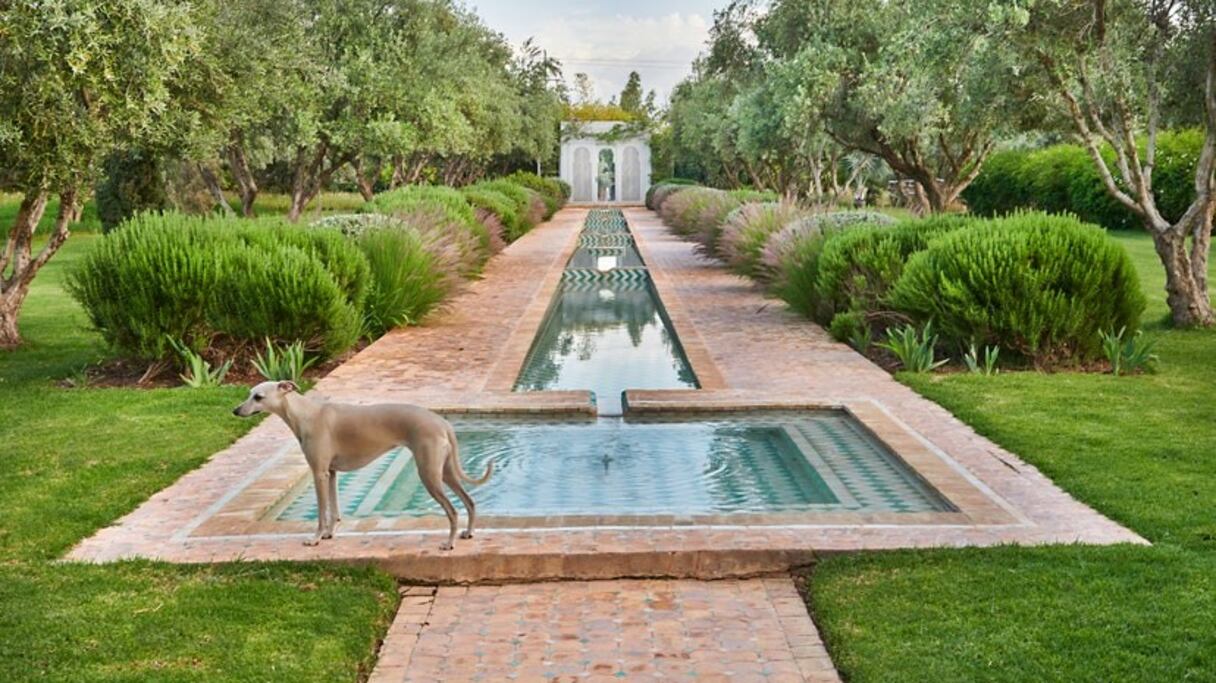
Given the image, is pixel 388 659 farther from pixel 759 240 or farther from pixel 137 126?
pixel 759 240

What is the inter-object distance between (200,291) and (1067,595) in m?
7.31

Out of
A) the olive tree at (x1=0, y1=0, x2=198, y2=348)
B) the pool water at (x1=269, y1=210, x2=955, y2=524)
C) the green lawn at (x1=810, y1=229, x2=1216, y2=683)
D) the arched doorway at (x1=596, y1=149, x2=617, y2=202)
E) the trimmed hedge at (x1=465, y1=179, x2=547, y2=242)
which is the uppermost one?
the olive tree at (x1=0, y1=0, x2=198, y2=348)

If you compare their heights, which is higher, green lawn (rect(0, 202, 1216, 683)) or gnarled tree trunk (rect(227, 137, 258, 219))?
gnarled tree trunk (rect(227, 137, 258, 219))

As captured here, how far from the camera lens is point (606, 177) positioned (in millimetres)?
66688

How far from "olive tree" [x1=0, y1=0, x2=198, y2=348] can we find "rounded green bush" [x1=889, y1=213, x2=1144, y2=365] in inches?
250

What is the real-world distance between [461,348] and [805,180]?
74.5 feet

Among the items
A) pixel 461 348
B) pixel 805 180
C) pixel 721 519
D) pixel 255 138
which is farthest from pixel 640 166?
pixel 721 519

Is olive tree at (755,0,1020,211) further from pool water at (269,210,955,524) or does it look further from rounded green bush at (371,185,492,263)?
rounded green bush at (371,185,492,263)

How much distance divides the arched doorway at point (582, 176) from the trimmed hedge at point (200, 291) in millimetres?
52324

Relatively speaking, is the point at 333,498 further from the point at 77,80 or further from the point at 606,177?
the point at 606,177

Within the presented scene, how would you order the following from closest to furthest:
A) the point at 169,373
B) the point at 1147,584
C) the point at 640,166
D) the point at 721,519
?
the point at 1147,584 → the point at 721,519 → the point at 169,373 → the point at 640,166

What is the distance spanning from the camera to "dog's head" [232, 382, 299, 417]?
4930 mm

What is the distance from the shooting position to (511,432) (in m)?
7.86

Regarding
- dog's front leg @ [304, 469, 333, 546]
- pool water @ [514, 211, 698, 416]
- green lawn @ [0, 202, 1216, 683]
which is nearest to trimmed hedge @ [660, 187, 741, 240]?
pool water @ [514, 211, 698, 416]
